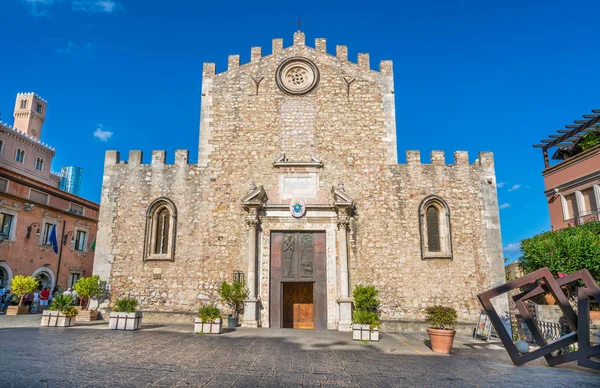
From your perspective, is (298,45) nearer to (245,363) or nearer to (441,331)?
(441,331)

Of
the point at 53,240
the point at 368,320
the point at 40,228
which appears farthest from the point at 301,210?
the point at 40,228

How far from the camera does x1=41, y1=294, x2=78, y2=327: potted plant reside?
13.3 metres

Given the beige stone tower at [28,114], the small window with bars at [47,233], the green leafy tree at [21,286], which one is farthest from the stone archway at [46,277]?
the beige stone tower at [28,114]

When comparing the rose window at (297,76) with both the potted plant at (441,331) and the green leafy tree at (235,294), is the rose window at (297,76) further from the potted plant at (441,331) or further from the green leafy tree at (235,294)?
the potted plant at (441,331)

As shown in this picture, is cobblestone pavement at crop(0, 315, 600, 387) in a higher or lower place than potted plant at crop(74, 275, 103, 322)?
lower

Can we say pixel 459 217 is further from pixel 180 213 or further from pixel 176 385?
pixel 176 385

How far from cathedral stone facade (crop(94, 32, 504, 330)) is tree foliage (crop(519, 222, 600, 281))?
1.59 metres

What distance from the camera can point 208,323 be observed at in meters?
12.5

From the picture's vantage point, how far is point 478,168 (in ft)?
54.1

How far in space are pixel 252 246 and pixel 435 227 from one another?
7.65 meters

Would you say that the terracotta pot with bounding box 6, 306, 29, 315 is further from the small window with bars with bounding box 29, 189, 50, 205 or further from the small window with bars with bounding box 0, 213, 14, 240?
the small window with bars with bounding box 29, 189, 50, 205

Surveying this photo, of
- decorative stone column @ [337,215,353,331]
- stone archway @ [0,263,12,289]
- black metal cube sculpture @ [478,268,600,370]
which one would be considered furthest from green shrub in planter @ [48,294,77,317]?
stone archway @ [0,263,12,289]

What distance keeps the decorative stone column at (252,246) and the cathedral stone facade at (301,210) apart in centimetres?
5

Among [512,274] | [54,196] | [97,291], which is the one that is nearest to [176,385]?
[97,291]
